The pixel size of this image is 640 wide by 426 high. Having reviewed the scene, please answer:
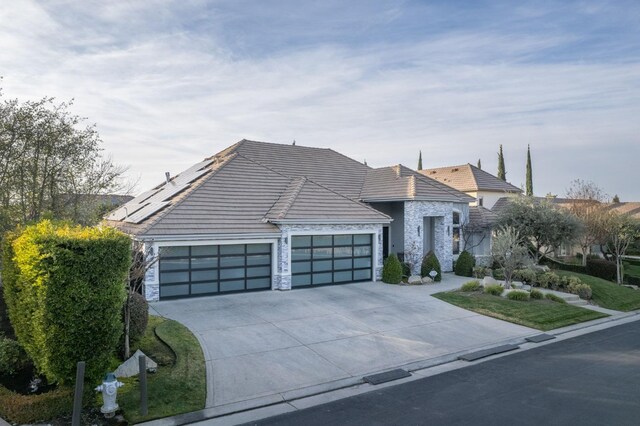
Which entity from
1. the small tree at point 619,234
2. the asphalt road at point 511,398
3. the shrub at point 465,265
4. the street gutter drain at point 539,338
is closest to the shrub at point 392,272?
the shrub at point 465,265

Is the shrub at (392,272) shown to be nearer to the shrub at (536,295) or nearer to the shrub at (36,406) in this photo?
the shrub at (536,295)

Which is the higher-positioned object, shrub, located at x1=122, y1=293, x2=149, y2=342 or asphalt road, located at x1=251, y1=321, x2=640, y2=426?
shrub, located at x1=122, y1=293, x2=149, y2=342

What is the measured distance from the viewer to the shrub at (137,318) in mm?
10964

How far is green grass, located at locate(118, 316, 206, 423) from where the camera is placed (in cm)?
826

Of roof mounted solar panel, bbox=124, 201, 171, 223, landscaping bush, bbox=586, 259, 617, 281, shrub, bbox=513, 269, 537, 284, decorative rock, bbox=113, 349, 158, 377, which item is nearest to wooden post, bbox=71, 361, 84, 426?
decorative rock, bbox=113, 349, 158, 377

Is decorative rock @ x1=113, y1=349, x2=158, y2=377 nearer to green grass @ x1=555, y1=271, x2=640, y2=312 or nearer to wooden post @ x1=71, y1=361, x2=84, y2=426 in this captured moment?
wooden post @ x1=71, y1=361, x2=84, y2=426

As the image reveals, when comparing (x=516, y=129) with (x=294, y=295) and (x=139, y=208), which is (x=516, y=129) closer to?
(x=294, y=295)

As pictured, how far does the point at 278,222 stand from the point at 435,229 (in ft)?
36.0

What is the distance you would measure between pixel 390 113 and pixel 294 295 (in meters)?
11.4

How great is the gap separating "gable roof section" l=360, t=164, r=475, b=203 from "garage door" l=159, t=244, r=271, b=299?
8.85 m

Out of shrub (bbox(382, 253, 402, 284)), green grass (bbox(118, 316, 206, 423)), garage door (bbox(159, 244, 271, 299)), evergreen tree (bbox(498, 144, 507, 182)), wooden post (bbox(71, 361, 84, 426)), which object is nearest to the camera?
wooden post (bbox(71, 361, 84, 426))

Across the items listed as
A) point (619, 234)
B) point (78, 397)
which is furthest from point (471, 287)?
point (78, 397)

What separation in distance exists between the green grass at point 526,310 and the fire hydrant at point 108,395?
13.2 meters

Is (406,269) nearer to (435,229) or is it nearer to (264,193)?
(435,229)
